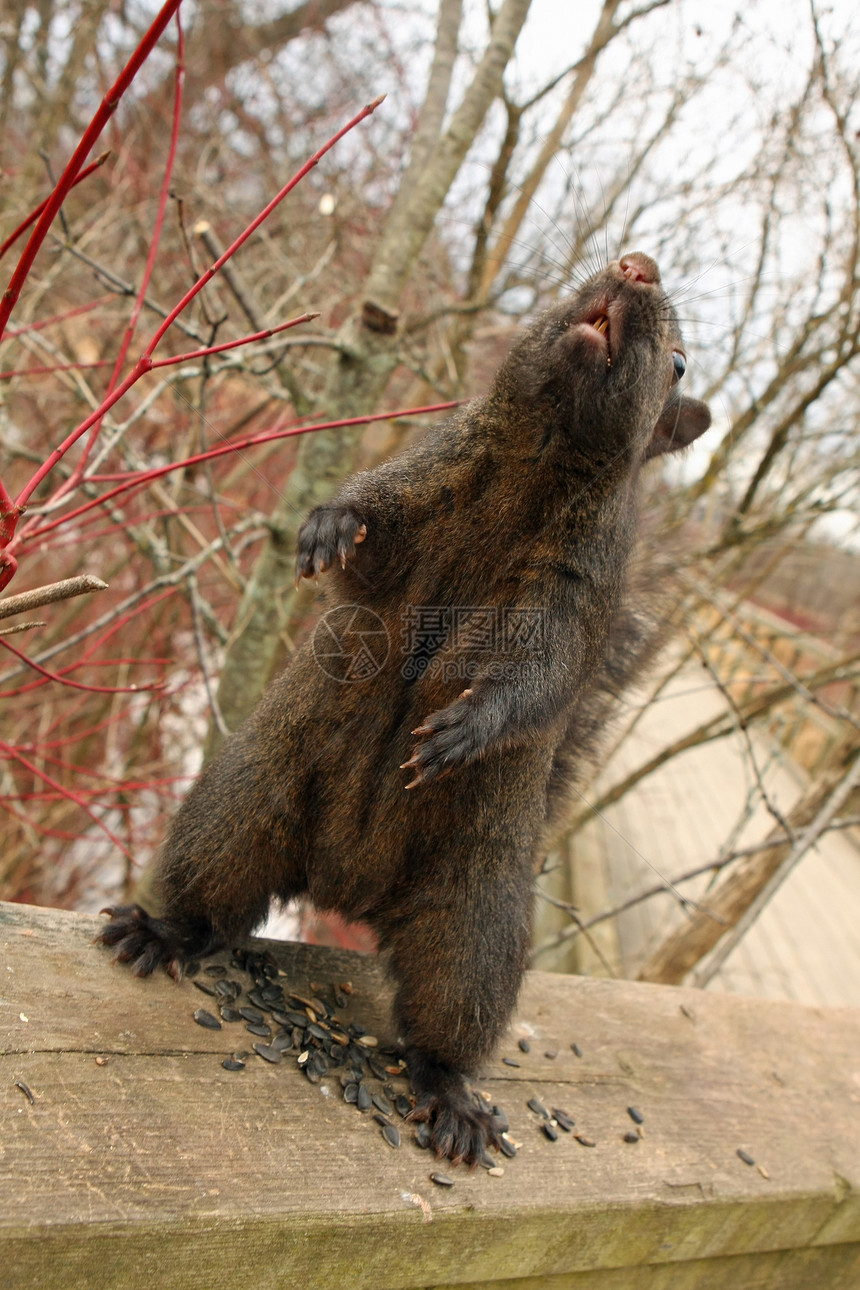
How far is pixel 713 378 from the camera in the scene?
5535 mm

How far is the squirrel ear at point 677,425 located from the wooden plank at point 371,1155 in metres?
1.68

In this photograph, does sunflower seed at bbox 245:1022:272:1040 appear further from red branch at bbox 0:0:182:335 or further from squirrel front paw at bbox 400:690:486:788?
red branch at bbox 0:0:182:335

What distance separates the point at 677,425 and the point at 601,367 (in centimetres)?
46

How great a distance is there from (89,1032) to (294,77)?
7945mm

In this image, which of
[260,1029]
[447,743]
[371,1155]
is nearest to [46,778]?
[260,1029]

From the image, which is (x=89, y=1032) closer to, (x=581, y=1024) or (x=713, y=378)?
(x=581, y=1024)

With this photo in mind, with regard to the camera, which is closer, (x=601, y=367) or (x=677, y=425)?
(x=601, y=367)

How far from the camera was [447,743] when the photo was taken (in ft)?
6.26

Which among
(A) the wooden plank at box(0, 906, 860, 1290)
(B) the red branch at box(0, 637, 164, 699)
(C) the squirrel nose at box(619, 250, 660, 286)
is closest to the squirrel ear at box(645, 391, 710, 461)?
(C) the squirrel nose at box(619, 250, 660, 286)

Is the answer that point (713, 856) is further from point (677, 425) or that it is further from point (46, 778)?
point (46, 778)

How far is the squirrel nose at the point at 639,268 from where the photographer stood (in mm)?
2195

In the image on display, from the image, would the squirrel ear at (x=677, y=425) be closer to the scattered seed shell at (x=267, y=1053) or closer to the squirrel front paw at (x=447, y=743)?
the squirrel front paw at (x=447, y=743)

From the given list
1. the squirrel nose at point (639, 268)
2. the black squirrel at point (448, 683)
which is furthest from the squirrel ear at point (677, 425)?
the squirrel nose at point (639, 268)

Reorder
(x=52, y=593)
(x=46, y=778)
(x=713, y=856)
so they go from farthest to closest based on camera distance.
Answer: (x=713, y=856)
(x=46, y=778)
(x=52, y=593)
